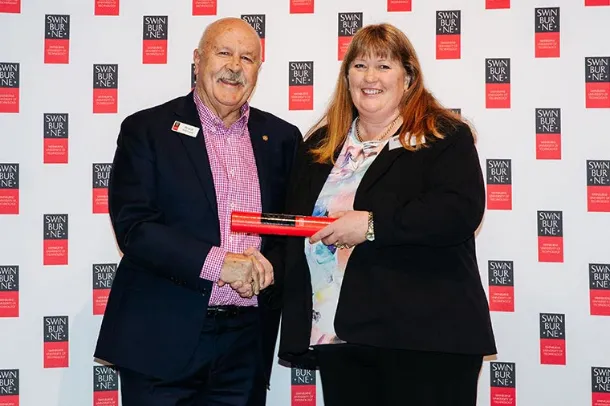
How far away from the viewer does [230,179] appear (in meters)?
2.24

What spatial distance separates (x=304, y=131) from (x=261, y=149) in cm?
63

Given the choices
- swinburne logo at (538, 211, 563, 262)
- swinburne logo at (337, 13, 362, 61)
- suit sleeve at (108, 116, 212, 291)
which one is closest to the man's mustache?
suit sleeve at (108, 116, 212, 291)

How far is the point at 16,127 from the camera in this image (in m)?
2.92

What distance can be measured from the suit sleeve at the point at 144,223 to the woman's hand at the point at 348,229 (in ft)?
1.39

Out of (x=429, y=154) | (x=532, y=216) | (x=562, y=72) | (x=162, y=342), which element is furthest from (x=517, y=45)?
(x=162, y=342)

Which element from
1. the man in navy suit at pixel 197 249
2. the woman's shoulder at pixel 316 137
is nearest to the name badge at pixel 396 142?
the woman's shoulder at pixel 316 137

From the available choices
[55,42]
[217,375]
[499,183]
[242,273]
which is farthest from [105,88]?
[499,183]

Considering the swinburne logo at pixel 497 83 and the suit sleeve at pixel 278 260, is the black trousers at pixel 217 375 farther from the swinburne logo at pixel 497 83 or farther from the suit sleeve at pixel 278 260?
the swinburne logo at pixel 497 83

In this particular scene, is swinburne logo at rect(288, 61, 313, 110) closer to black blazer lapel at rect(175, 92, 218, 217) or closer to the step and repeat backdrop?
the step and repeat backdrop

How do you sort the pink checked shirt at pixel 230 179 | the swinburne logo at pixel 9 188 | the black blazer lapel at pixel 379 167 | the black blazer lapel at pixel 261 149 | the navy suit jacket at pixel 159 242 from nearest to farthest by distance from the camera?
the black blazer lapel at pixel 379 167 → the navy suit jacket at pixel 159 242 → the pink checked shirt at pixel 230 179 → the black blazer lapel at pixel 261 149 → the swinburne logo at pixel 9 188

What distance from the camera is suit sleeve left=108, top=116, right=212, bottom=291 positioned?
2049 mm

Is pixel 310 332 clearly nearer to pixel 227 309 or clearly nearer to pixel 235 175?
pixel 227 309

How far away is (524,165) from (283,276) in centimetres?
127

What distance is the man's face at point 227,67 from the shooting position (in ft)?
7.46
